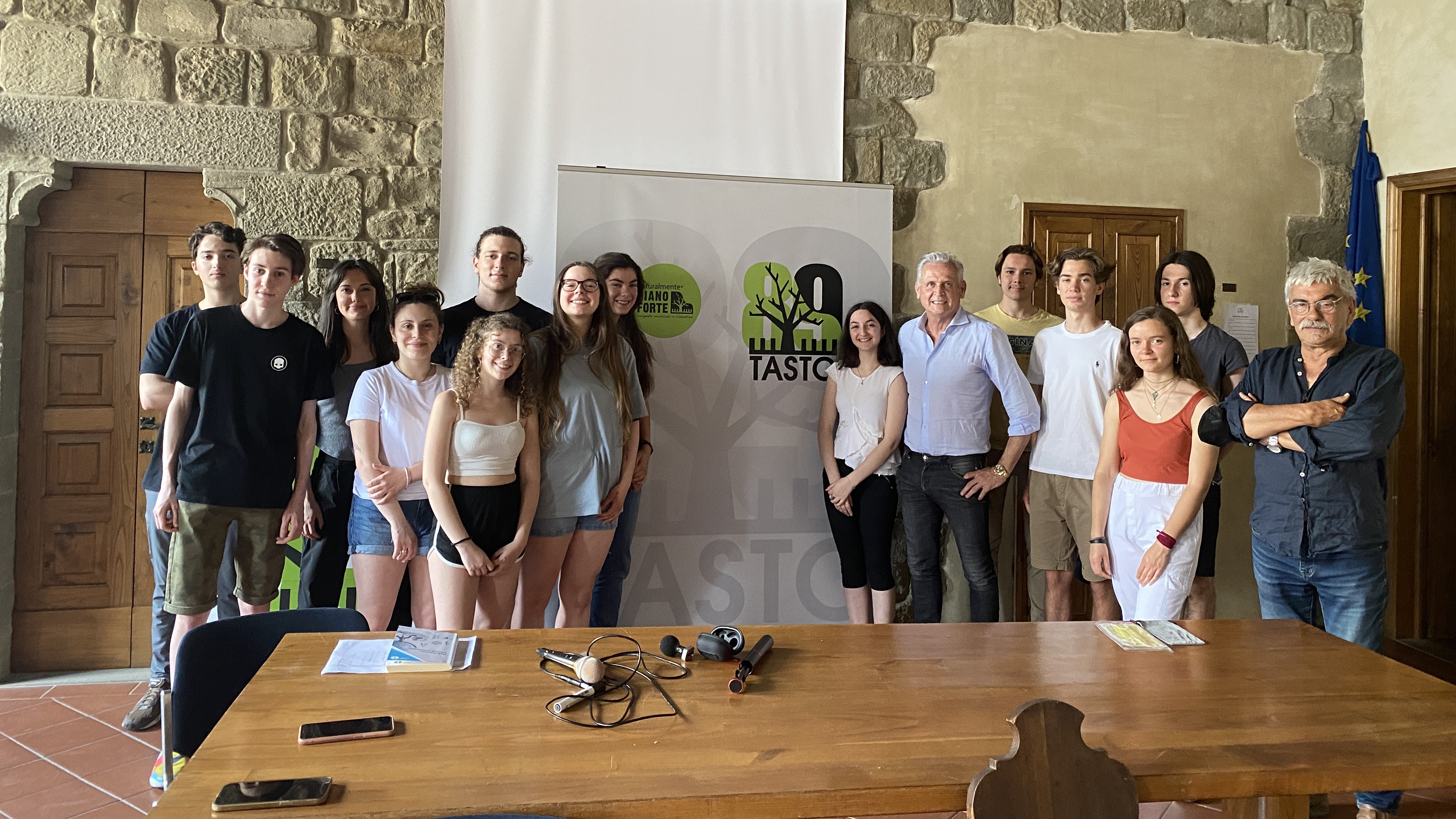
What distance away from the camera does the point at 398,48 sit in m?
3.91

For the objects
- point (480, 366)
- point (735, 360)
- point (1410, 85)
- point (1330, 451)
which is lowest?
point (1330, 451)

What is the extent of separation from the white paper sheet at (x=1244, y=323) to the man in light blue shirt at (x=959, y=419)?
64.6 inches

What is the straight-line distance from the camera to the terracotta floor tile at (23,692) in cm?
352

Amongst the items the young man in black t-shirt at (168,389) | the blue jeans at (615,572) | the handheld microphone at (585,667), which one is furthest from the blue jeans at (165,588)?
the handheld microphone at (585,667)

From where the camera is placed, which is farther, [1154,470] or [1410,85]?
[1410,85]

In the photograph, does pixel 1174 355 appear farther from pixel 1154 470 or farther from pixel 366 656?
pixel 366 656

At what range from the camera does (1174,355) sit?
9.44 ft

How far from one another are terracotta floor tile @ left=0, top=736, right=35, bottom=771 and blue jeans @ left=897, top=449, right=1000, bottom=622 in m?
3.25

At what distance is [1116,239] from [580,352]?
9.41 ft

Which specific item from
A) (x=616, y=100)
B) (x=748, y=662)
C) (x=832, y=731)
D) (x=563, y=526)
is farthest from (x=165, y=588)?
(x=832, y=731)

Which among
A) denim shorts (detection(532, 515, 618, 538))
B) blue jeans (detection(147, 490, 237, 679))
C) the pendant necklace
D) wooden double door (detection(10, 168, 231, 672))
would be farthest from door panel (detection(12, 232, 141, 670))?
the pendant necklace

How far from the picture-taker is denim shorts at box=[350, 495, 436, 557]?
10.0 ft

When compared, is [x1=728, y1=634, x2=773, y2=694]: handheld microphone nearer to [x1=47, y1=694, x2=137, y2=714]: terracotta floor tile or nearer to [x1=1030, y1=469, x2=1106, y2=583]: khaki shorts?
[x1=1030, y1=469, x2=1106, y2=583]: khaki shorts

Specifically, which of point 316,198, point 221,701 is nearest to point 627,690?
point 221,701
